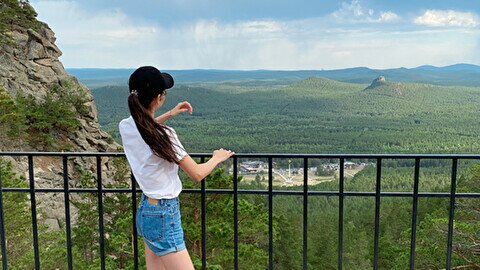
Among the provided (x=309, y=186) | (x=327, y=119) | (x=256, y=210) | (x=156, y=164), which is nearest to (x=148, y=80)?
(x=156, y=164)

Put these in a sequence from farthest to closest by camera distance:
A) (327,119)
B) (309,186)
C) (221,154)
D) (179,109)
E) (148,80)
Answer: (327,119) → (309,186) → (179,109) → (221,154) → (148,80)

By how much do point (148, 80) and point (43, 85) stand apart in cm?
4018

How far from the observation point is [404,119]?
14262cm

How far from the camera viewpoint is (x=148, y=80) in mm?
2480

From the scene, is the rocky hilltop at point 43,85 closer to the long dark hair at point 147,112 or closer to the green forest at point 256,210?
the green forest at point 256,210

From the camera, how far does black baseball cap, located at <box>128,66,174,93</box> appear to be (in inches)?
97.7

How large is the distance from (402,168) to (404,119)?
8587 cm

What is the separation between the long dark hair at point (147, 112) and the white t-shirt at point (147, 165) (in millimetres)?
62

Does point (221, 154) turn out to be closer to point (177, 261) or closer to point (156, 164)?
point (156, 164)

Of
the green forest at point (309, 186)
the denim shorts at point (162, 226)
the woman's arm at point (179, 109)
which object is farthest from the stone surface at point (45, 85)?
the denim shorts at point (162, 226)

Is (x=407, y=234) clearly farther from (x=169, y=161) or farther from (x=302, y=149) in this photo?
(x=302, y=149)

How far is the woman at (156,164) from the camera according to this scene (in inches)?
98.3

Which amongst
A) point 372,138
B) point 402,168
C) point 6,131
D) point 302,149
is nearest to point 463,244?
point 6,131

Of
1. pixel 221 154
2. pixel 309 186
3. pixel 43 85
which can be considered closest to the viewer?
pixel 221 154
